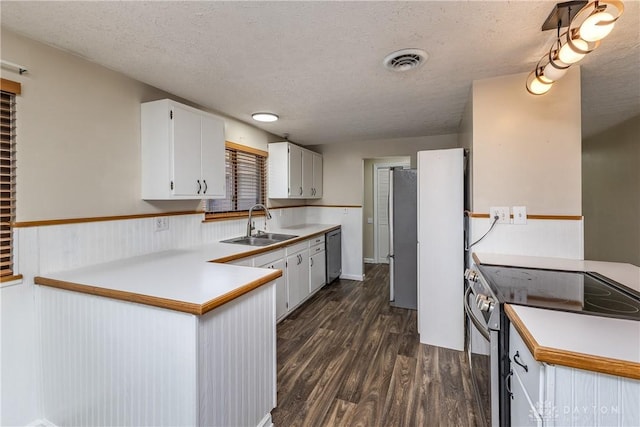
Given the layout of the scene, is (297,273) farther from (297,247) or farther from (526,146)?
(526,146)

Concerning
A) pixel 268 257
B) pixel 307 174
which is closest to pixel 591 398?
pixel 268 257

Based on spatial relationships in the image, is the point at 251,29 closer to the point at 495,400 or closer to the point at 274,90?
the point at 274,90

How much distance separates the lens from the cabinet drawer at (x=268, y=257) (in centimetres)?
248

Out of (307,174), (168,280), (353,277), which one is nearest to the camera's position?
(168,280)

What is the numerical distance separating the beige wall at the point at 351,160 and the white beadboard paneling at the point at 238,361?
327 centimetres

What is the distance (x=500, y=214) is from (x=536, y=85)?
88cm

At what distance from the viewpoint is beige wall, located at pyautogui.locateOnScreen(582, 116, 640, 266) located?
3.16 meters

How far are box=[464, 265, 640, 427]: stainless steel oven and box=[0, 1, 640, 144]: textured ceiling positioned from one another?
4.36 feet

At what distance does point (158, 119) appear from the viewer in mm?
2137

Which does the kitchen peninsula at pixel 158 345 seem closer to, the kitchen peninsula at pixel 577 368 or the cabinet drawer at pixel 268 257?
the cabinet drawer at pixel 268 257

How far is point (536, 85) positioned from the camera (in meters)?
1.80

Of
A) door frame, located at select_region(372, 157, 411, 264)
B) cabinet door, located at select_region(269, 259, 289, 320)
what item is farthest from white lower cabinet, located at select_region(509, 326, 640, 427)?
door frame, located at select_region(372, 157, 411, 264)

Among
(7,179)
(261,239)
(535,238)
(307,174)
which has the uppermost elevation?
(307,174)

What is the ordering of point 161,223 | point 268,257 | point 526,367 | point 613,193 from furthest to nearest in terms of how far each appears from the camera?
1. point 613,193
2. point 268,257
3. point 161,223
4. point 526,367
